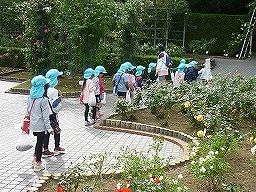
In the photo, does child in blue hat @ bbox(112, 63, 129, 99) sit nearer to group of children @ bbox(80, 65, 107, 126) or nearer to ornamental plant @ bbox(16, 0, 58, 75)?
group of children @ bbox(80, 65, 107, 126)


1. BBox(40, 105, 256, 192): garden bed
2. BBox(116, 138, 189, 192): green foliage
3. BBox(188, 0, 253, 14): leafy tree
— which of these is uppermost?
BBox(188, 0, 253, 14): leafy tree

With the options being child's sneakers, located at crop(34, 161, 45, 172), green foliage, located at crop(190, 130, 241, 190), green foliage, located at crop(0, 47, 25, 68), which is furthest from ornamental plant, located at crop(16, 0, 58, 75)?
green foliage, located at crop(190, 130, 241, 190)

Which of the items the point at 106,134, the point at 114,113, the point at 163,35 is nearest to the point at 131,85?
the point at 114,113

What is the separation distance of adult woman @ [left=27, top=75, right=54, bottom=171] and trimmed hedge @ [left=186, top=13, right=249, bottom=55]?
22260 mm

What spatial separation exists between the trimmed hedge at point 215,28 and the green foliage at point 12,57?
11333mm

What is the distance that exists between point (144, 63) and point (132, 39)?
1512 mm

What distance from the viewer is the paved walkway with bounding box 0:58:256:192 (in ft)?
21.9

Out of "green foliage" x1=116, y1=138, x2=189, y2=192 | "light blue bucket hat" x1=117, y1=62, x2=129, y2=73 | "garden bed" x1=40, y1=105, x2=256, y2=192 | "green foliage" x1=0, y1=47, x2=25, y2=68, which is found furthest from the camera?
"green foliage" x1=0, y1=47, x2=25, y2=68

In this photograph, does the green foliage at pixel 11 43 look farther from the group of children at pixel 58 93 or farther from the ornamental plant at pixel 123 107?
the ornamental plant at pixel 123 107

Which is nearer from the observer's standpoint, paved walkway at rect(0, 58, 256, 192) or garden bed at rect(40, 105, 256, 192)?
garden bed at rect(40, 105, 256, 192)

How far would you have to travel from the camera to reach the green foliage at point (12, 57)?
21625 mm

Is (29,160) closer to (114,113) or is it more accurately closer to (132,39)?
(114,113)

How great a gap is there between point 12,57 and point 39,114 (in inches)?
615

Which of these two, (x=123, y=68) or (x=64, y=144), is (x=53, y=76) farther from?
(x=123, y=68)
